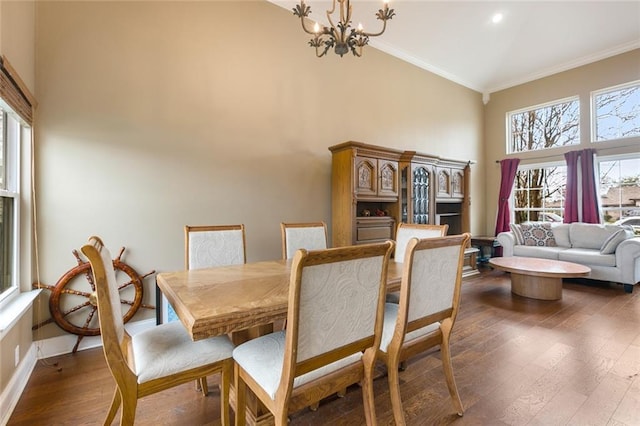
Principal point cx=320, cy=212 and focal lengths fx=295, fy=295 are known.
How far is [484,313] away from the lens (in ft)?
10.7

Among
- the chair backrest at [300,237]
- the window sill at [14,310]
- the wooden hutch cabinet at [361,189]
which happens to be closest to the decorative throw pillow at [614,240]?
the wooden hutch cabinet at [361,189]

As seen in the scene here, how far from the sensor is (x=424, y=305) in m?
1.55

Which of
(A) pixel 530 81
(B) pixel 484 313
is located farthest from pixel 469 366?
(A) pixel 530 81

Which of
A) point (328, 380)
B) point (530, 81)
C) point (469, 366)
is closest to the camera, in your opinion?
point (328, 380)

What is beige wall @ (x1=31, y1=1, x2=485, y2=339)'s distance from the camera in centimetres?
239

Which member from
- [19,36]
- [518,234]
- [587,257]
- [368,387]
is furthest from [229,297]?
[518,234]

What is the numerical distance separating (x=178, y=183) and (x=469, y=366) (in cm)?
293

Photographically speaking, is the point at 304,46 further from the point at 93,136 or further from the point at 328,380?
the point at 328,380

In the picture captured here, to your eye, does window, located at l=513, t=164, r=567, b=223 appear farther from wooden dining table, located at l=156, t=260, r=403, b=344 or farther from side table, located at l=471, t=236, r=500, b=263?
wooden dining table, located at l=156, t=260, r=403, b=344

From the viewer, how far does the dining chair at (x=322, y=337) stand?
1069mm

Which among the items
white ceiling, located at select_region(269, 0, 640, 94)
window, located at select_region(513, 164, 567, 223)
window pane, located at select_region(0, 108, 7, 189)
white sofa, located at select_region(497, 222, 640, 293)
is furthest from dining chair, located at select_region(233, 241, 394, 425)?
window, located at select_region(513, 164, 567, 223)

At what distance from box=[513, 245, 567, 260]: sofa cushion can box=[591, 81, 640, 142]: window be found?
81.7 inches

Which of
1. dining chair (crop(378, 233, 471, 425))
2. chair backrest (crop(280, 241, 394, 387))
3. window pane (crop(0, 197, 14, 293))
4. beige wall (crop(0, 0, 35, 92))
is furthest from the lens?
window pane (crop(0, 197, 14, 293))

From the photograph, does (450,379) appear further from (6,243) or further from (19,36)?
(19,36)
